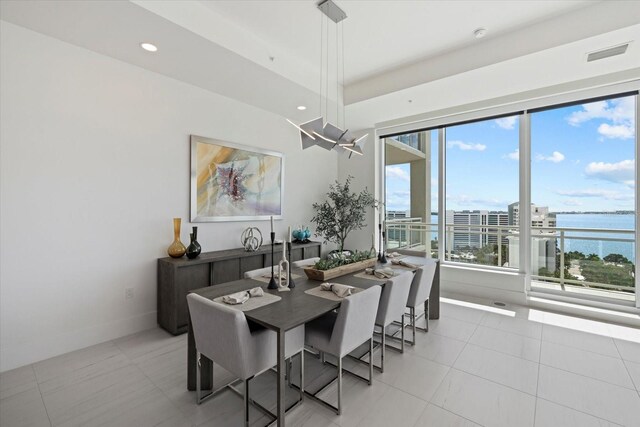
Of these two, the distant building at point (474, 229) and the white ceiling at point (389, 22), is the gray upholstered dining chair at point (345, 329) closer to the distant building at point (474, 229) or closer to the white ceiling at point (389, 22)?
the white ceiling at point (389, 22)

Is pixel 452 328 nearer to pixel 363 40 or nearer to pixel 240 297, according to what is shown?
pixel 240 297

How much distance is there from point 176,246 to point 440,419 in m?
2.95

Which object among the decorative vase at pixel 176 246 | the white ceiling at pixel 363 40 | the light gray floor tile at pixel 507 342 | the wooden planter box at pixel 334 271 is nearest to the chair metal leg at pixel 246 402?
the wooden planter box at pixel 334 271

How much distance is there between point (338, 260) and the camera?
2.84 m

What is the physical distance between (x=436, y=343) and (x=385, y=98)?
3.17 metres

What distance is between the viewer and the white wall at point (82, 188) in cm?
249

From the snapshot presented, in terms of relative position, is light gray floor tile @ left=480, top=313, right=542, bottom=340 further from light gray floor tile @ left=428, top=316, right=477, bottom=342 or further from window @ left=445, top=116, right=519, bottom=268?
window @ left=445, top=116, right=519, bottom=268

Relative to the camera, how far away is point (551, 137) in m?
Result: 4.24

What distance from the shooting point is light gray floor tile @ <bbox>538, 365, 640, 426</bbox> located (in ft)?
6.53

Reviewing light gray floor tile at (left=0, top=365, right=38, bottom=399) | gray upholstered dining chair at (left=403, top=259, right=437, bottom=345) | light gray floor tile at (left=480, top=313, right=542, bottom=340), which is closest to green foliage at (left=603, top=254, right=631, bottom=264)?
light gray floor tile at (left=480, top=313, right=542, bottom=340)

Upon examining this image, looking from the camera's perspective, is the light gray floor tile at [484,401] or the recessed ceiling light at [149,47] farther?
the recessed ceiling light at [149,47]

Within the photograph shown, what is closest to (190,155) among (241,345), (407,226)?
(241,345)

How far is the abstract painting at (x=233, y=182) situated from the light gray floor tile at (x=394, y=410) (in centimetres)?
283

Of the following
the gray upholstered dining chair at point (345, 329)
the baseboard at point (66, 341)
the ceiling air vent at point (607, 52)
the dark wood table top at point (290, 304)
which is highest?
the ceiling air vent at point (607, 52)
